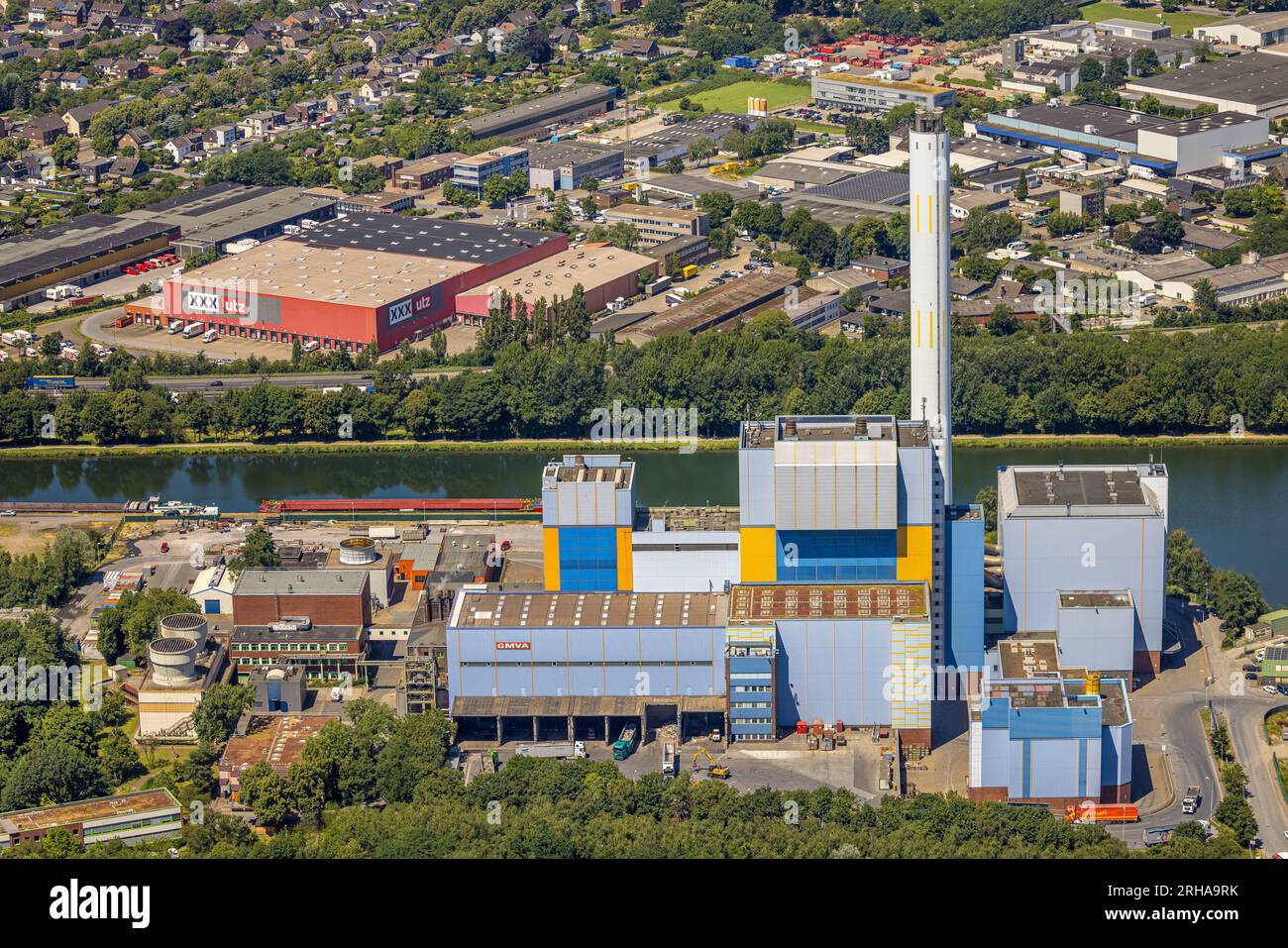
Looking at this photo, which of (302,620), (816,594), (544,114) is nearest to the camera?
(816,594)

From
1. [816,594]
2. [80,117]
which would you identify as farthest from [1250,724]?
[80,117]

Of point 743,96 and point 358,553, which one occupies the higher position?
point 743,96

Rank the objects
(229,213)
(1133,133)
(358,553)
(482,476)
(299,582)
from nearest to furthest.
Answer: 1. (299,582)
2. (358,553)
3. (482,476)
4. (229,213)
5. (1133,133)

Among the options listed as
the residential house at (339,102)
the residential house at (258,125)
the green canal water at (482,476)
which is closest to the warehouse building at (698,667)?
the green canal water at (482,476)

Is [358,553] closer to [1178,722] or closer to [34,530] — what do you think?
[34,530]

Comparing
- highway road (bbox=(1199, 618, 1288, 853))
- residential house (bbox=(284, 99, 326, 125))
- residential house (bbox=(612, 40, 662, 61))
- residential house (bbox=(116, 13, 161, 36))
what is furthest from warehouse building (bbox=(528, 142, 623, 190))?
highway road (bbox=(1199, 618, 1288, 853))

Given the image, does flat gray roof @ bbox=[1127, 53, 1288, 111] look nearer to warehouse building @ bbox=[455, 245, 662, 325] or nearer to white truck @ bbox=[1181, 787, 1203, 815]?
warehouse building @ bbox=[455, 245, 662, 325]
